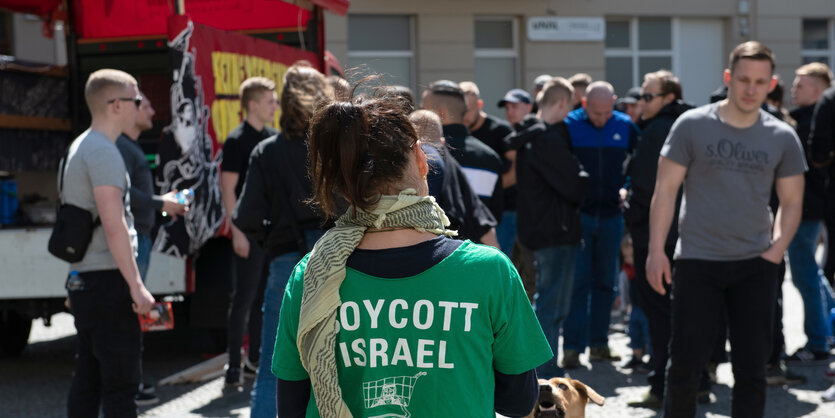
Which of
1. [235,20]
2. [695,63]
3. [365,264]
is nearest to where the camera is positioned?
[365,264]

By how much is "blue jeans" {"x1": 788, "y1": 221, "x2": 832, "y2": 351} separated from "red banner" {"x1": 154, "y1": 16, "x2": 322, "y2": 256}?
13.5 feet

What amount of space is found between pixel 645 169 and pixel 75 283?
11.1 feet

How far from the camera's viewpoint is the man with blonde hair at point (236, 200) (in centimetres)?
584

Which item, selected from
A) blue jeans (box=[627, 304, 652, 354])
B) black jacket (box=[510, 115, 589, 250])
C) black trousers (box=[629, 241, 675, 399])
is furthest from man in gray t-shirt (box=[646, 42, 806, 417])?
blue jeans (box=[627, 304, 652, 354])

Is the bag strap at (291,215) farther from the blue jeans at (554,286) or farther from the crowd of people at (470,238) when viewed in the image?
the blue jeans at (554,286)

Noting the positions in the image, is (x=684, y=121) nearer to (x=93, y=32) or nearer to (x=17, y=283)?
(x=17, y=283)

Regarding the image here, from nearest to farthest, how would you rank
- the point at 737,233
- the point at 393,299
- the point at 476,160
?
the point at 393,299
the point at 737,233
the point at 476,160

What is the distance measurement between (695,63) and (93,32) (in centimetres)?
1268

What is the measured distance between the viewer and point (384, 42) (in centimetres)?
1672

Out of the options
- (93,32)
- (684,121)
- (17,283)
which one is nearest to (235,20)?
(93,32)

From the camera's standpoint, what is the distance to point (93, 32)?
8.58 metres

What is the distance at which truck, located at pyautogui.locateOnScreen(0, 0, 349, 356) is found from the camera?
248 inches

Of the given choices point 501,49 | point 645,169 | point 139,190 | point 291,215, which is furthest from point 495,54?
point 291,215

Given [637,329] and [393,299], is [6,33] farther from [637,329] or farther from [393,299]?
[393,299]
